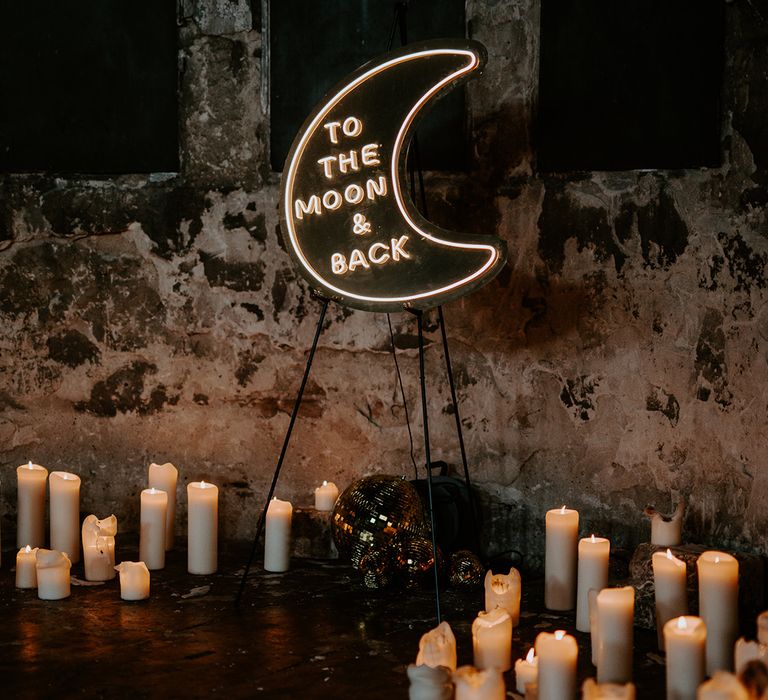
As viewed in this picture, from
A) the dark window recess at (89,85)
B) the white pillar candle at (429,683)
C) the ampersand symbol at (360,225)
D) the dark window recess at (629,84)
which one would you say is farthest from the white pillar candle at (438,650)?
the dark window recess at (89,85)

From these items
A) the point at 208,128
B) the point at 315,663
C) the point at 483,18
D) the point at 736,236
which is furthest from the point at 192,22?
the point at 315,663

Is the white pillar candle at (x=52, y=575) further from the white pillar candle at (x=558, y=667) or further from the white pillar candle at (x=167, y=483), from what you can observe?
the white pillar candle at (x=558, y=667)

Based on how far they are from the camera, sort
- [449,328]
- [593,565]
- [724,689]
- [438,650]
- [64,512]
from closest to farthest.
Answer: [724,689], [438,650], [593,565], [64,512], [449,328]

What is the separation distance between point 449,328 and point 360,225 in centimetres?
68

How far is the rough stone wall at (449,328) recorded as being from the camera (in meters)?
2.87

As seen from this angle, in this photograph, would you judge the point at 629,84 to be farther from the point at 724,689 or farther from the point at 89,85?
the point at 724,689

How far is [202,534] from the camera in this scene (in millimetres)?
3070

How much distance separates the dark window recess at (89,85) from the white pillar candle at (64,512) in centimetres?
107

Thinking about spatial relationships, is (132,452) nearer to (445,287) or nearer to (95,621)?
(95,621)

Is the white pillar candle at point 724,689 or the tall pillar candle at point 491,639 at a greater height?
the white pillar candle at point 724,689

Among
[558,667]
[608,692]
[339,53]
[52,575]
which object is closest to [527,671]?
[558,667]

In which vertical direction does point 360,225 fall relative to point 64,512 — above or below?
above

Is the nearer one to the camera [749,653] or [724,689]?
[724,689]

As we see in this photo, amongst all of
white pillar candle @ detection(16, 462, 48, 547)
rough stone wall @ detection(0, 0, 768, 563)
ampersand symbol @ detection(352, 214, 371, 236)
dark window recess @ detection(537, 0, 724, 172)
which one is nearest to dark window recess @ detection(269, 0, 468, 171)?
rough stone wall @ detection(0, 0, 768, 563)
